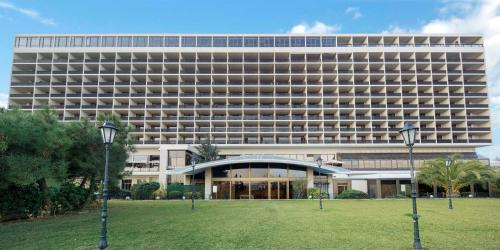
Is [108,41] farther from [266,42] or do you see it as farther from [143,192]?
[143,192]

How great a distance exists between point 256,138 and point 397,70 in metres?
30.8

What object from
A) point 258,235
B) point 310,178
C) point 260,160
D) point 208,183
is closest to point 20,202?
point 258,235

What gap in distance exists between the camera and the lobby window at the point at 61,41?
73875 millimetres

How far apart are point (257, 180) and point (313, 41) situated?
37.2 meters

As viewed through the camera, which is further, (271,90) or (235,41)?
(235,41)

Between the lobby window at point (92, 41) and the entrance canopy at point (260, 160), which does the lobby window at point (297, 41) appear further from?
the lobby window at point (92, 41)

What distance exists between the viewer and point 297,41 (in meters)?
74.2

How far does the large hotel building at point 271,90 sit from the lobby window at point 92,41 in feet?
0.66

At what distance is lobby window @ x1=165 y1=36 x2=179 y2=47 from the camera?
7362 centimetres

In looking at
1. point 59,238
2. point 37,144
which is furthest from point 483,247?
point 37,144

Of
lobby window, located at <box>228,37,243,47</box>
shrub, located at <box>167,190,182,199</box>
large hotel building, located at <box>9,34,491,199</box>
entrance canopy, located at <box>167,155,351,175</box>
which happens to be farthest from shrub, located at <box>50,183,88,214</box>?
lobby window, located at <box>228,37,243,47</box>

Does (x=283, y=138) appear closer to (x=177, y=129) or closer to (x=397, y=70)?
(x=177, y=129)

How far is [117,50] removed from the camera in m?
72.3

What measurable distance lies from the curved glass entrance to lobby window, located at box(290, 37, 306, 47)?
3320cm
